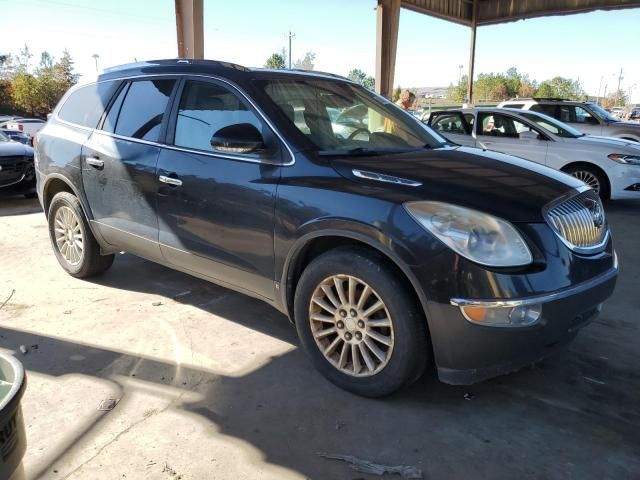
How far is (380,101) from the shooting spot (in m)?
4.17

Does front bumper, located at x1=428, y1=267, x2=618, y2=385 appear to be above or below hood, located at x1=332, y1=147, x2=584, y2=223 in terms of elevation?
below

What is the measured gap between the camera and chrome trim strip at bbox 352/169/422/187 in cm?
272

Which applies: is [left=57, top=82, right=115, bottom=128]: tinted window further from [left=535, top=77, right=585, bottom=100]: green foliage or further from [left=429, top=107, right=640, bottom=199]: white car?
[left=535, top=77, right=585, bottom=100]: green foliage

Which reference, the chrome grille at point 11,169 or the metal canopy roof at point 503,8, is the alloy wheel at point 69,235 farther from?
the metal canopy roof at point 503,8

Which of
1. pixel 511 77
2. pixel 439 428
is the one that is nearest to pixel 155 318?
pixel 439 428

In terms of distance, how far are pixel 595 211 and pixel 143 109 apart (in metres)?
3.15

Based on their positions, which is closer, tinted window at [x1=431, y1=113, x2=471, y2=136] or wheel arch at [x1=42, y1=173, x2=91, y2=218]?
wheel arch at [x1=42, y1=173, x2=91, y2=218]

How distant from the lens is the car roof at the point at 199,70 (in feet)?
11.6

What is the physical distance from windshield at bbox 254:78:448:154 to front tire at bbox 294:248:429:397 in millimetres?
775

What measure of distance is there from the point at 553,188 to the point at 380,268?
111 cm

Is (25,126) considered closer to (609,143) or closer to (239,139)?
(609,143)

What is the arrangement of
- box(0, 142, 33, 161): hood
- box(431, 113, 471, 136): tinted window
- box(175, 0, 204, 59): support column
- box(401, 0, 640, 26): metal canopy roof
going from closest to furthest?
1. box(0, 142, 33, 161): hood
2. box(431, 113, 471, 136): tinted window
3. box(175, 0, 204, 59): support column
4. box(401, 0, 640, 26): metal canopy roof

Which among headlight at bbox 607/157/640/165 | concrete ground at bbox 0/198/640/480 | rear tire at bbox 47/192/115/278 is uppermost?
headlight at bbox 607/157/640/165

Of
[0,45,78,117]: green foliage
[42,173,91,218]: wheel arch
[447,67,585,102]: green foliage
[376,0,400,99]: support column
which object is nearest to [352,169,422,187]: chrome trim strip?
[42,173,91,218]: wheel arch
